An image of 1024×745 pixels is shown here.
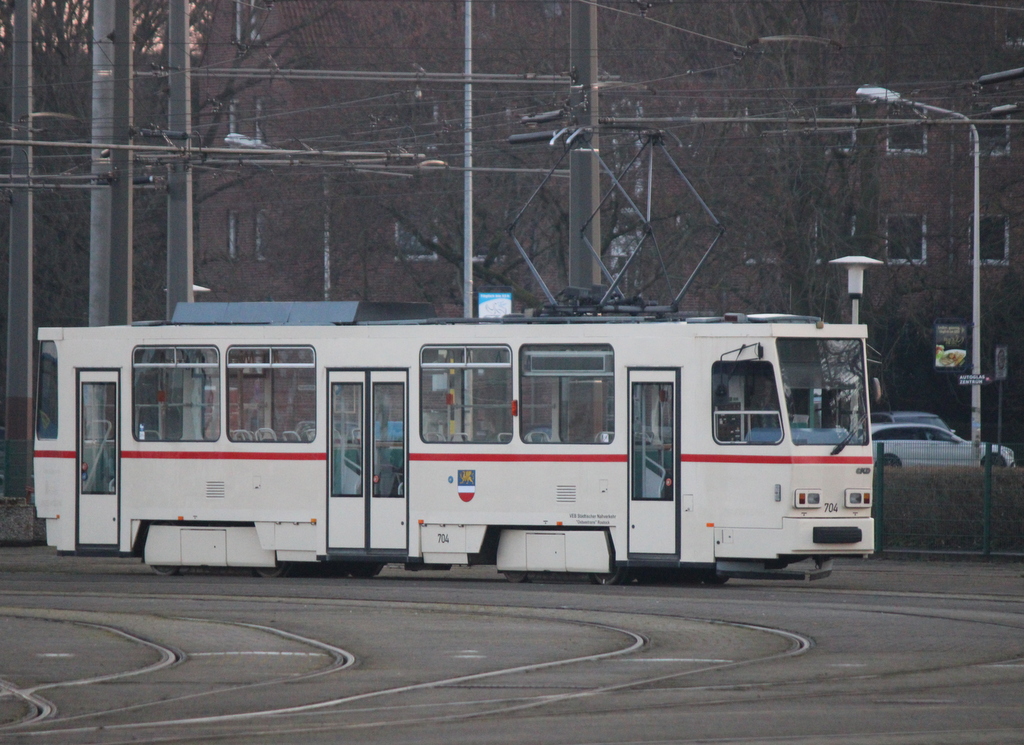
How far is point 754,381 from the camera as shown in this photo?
54.6ft

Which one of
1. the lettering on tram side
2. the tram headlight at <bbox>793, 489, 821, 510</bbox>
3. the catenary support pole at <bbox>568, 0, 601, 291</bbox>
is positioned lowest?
the lettering on tram side

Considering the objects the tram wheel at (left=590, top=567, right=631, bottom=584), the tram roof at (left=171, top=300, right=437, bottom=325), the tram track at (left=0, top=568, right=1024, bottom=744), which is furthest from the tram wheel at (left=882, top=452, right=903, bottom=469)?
the tram track at (left=0, top=568, right=1024, bottom=744)

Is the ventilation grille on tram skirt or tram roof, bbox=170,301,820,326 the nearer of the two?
the ventilation grille on tram skirt

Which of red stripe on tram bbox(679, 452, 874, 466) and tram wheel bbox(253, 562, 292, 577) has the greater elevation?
red stripe on tram bbox(679, 452, 874, 466)

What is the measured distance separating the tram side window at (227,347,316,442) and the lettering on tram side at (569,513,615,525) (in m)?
3.12

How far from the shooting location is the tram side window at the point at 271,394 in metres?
18.0

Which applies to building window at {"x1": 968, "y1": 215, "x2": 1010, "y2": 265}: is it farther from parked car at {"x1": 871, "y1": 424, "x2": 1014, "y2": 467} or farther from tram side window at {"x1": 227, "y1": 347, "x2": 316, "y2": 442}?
tram side window at {"x1": 227, "y1": 347, "x2": 316, "y2": 442}

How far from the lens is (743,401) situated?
1662 cm

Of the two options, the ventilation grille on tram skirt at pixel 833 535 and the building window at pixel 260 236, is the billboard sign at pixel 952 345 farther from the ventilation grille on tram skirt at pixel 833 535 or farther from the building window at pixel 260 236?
the ventilation grille on tram skirt at pixel 833 535

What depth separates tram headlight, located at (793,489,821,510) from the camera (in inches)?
640

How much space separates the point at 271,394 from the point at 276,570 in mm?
2004

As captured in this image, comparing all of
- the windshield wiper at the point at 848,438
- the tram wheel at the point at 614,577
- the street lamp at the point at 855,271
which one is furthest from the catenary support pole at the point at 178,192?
the windshield wiper at the point at 848,438

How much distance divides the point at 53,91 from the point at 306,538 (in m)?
22.1

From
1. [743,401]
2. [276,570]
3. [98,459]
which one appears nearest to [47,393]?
[98,459]
